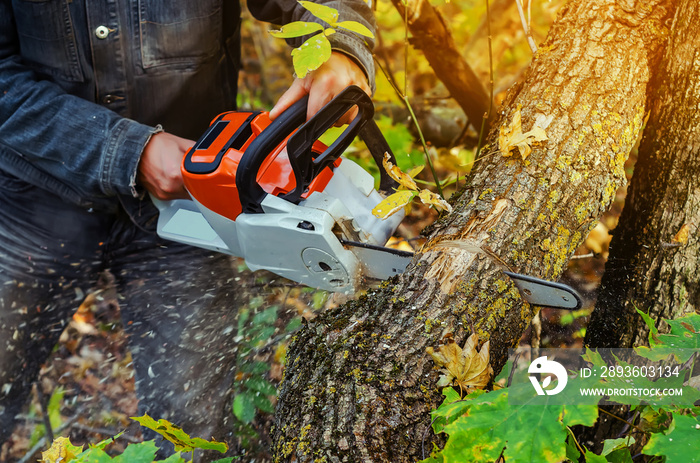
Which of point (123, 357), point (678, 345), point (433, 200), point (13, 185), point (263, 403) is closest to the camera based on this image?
point (678, 345)

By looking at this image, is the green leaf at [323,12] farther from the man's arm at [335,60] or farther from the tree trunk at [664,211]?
the tree trunk at [664,211]

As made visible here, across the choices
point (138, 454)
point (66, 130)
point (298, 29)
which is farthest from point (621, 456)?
point (66, 130)

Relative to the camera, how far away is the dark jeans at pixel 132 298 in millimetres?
2137

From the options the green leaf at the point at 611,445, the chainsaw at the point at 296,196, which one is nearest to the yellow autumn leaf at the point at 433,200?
the chainsaw at the point at 296,196

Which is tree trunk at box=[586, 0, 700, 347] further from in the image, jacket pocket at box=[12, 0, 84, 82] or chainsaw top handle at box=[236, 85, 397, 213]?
jacket pocket at box=[12, 0, 84, 82]

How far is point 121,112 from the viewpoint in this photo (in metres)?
2.04

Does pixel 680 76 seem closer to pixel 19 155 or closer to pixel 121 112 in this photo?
pixel 121 112

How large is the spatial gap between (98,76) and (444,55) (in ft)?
5.56

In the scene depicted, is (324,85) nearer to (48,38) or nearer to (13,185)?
(48,38)

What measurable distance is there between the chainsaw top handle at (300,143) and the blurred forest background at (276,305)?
1.28ft

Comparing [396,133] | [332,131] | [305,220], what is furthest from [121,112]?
[396,133]

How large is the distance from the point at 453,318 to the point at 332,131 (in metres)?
0.90

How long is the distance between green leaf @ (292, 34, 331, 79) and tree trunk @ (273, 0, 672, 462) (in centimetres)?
58

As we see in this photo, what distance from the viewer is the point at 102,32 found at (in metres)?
1.87
